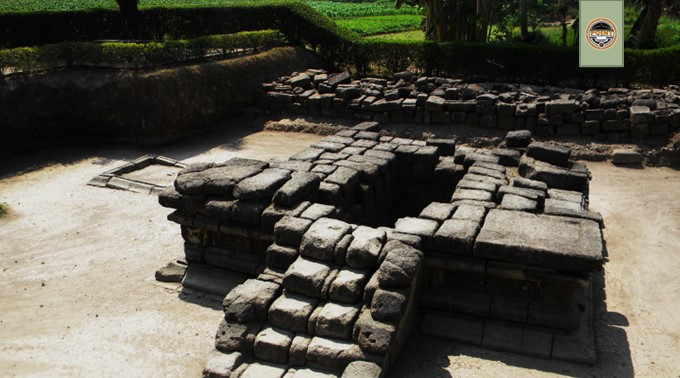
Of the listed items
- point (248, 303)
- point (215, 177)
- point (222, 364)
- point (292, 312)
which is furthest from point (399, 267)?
point (215, 177)

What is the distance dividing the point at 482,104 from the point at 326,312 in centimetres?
1073

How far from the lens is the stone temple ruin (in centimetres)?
616

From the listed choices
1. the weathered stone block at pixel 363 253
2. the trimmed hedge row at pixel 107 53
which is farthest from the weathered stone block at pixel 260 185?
the trimmed hedge row at pixel 107 53

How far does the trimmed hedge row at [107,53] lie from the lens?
15138 mm

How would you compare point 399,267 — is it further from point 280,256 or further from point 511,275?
point 280,256

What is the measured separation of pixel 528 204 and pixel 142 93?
11246 millimetres

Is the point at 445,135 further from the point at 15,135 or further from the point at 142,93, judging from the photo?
the point at 15,135

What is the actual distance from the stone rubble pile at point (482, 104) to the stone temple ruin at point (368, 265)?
6.35 metres

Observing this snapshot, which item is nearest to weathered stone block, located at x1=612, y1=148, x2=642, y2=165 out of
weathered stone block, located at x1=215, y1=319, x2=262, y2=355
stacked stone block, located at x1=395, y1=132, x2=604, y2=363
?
stacked stone block, located at x1=395, y1=132, x2=604, y2=363

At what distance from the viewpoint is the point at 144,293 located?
8.28m

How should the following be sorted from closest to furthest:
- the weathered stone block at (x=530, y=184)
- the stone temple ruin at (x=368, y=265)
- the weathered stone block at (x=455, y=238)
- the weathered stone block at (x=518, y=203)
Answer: the stone temple ruin at (x=368, y=265), the weathered stone block at (x=455, y=238), the weathered stone block at (x=518, y=203), the weathered stone block at (x=530, y=184)

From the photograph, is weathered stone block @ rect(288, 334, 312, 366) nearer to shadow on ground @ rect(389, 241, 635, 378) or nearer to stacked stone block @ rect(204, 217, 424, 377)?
stacked stone block @ rect(204, 217, 424, 377)

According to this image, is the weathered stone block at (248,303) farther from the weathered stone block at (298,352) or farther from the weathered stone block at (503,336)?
the weathered stone block at (503,336)

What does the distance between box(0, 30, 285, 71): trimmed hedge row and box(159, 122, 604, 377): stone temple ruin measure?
28.1 ft
